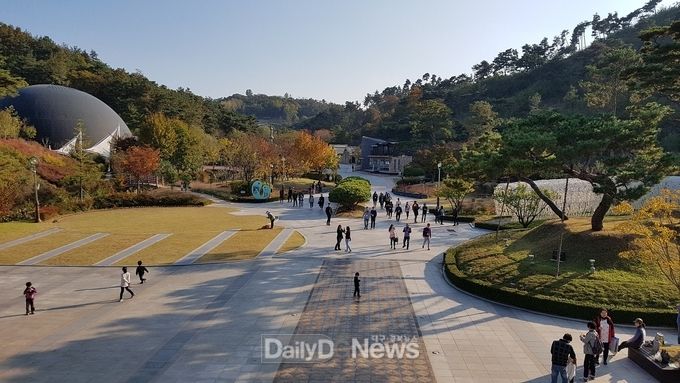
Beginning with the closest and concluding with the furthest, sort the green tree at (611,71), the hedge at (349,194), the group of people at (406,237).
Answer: the group of people at (406,237)
the hedge at (349,194)
the green tree at (611,71)

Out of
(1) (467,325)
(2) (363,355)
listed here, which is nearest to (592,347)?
(1) (467,325)

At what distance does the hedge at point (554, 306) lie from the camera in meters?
13.1

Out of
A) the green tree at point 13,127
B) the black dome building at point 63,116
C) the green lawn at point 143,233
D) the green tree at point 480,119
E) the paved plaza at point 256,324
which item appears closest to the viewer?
the paved plaza at point 256,324

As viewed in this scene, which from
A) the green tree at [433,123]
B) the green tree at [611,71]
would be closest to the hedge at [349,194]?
the green tree at [611,71]

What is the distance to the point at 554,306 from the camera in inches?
555

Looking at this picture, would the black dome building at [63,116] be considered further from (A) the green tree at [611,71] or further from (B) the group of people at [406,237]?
(A) the green tree at [611,71]

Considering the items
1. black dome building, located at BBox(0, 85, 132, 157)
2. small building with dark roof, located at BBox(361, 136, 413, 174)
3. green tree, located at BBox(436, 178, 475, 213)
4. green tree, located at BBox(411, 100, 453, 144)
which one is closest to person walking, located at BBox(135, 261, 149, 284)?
green tree, located at BBox(436, 178, 475, 213)

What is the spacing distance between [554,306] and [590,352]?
427cm

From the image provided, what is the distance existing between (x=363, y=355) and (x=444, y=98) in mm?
97832

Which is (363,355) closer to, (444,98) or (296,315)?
(296,315)

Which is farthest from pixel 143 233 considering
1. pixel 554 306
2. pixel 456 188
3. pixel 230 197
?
pixel 554 306

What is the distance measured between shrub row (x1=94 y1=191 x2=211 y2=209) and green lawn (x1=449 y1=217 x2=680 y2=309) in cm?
2699

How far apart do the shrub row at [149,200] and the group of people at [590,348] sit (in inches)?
1385

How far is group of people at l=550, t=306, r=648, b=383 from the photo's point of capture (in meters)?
9.08
